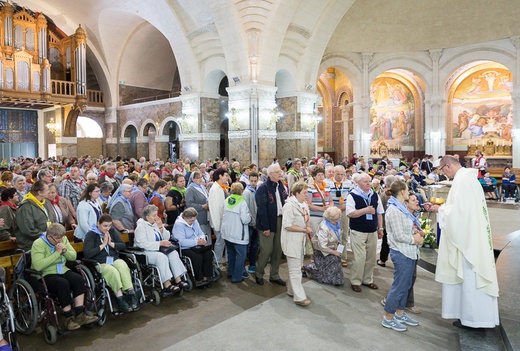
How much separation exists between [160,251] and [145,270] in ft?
1.83

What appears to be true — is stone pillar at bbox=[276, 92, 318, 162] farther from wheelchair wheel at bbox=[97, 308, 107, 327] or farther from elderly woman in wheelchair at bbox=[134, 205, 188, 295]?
wheelchair wheel at bbox=[97, 308, 107, 327]

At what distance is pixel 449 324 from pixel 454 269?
2.67 ft

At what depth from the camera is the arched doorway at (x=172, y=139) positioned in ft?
72.2

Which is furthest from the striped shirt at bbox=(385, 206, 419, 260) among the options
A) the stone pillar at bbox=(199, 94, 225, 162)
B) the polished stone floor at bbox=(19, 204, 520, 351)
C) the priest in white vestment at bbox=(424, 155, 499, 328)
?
the stone pillar at bbox=(199, 94, 225, 162)

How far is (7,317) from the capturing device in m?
3.82

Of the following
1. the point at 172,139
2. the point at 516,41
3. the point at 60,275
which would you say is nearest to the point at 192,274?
the point at 60,275

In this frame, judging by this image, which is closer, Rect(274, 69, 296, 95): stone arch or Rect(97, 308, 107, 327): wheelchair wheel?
Rect(97, 308, 107, 327): wheelchair wheel

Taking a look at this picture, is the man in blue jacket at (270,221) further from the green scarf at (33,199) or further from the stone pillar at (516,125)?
the stone pillar at (516,125)

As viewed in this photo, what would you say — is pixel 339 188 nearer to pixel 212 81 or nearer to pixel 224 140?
pixel 212 81

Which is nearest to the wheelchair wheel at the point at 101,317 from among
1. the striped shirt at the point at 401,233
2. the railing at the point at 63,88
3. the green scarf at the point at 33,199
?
the green scarf at the point at 33,199

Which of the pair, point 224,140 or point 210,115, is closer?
point 210,115

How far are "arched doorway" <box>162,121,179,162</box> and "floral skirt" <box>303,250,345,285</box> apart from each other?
17191mm

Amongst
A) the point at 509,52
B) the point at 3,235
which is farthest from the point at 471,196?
the point at 509,52

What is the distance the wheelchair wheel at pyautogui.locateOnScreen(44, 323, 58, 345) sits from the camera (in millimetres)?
3994
